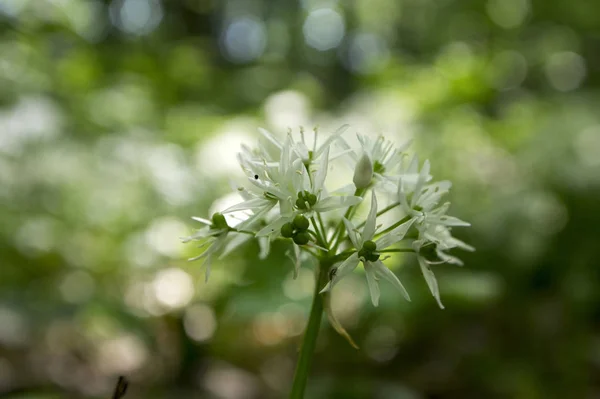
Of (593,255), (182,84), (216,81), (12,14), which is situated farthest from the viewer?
(216,81)

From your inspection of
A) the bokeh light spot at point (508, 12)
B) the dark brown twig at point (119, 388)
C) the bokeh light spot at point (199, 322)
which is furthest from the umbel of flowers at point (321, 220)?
the bokeh light spot at point (508, 12)

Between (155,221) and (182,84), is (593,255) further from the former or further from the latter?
(182,84)

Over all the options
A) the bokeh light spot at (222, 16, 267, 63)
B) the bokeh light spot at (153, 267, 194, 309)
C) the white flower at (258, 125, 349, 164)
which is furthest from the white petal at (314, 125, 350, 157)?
the bokeh light spot at (222, 16, 267, 63)

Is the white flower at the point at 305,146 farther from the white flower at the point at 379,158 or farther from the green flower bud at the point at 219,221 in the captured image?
the green flower bud at the point at 219,221

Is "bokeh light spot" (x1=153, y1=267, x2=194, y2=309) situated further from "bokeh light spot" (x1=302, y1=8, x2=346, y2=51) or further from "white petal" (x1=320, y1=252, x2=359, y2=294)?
"bokeh light spot" (x1=302, y1=8, x2=346, y2=51)

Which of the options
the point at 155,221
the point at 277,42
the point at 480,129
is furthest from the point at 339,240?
the point at 277,42

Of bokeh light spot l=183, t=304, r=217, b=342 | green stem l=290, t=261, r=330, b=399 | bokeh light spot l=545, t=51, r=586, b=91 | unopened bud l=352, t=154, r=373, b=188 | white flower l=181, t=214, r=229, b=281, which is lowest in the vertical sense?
bokeh light spot l=183, t=304, r=217, b=342
